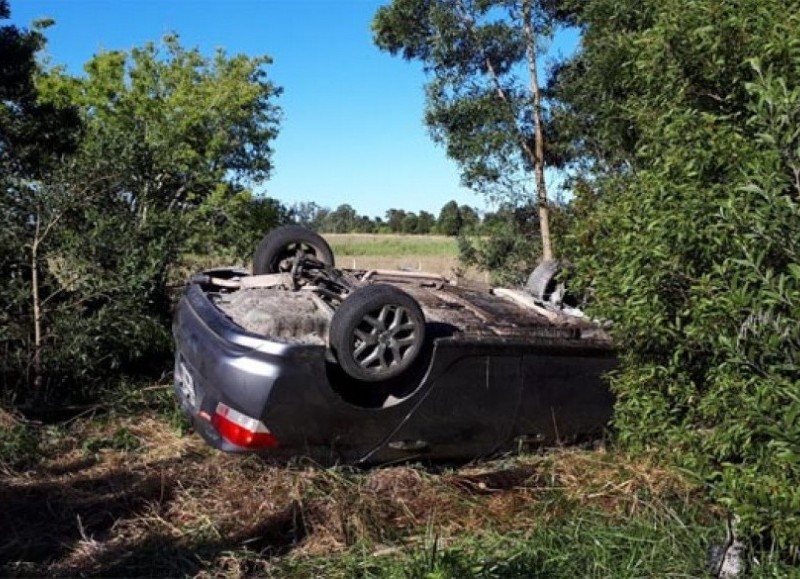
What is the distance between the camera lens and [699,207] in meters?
3.16

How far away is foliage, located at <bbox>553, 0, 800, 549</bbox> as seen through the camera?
8.66 ft

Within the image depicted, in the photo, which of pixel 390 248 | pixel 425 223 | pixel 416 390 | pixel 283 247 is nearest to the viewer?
pixel 416 390

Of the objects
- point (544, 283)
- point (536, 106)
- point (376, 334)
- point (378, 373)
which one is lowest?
point (378, 373)

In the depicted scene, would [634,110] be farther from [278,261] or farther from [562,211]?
[562,211]

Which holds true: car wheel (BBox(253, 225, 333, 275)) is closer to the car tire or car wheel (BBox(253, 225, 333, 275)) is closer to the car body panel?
the car body panel

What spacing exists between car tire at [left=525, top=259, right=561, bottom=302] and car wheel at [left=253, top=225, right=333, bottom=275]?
Answer: 1.63m

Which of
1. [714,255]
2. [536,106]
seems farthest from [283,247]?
[536,106]

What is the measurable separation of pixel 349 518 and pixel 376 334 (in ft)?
3.31

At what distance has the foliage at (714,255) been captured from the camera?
264cm

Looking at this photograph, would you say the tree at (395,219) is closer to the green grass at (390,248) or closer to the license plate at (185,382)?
the green grass at (390,248)

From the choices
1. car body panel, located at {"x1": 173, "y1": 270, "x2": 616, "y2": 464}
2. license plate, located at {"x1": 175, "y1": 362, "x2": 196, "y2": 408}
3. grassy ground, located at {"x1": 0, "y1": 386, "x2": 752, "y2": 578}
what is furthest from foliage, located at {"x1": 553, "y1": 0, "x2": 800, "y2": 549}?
license plate, located at {"x1": 175, "y1": 362, "x2": 196, "y2": 408}

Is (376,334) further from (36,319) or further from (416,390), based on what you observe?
(36,319)

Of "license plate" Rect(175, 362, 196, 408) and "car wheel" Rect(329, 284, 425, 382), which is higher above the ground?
"car wheel" Rect(329, 284, 425, 382)

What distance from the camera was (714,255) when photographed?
3.19 m
